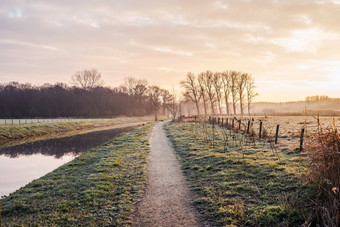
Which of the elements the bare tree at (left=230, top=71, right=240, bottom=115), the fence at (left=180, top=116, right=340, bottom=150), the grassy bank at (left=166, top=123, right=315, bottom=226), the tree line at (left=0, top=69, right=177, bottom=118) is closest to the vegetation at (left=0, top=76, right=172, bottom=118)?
the tree line at (left=0, top=69, right=177, bottom=118)

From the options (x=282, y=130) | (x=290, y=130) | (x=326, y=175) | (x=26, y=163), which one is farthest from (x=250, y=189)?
(x=282, y=130)

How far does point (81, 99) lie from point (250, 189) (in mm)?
87115

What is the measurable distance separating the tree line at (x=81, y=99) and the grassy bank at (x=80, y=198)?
59220 millimetres

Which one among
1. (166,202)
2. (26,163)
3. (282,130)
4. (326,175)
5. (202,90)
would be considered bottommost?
(26,163)

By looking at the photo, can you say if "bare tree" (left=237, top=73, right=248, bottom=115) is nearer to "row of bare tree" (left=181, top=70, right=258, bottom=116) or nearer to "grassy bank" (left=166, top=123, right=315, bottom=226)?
"row of bare tree" (left=181, top=70, right=258, bottom=116)

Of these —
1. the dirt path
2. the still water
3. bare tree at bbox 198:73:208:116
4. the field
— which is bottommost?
the still water

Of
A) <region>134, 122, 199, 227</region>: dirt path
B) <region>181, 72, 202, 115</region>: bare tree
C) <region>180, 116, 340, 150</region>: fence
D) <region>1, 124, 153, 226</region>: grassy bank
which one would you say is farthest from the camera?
<region>181, 72, 202, 115</region>: bare tree

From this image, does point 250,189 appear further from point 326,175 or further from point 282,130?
point 282,130

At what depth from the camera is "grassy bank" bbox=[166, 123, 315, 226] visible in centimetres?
613

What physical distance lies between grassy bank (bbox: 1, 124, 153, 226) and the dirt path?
38 cm

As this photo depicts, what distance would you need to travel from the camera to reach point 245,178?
920 centimetres

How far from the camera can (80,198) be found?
8141 mm

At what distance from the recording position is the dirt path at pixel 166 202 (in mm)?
6324

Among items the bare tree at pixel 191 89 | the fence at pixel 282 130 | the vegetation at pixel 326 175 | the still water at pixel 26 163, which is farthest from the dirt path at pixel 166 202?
the bare tree at pixel 191 89
